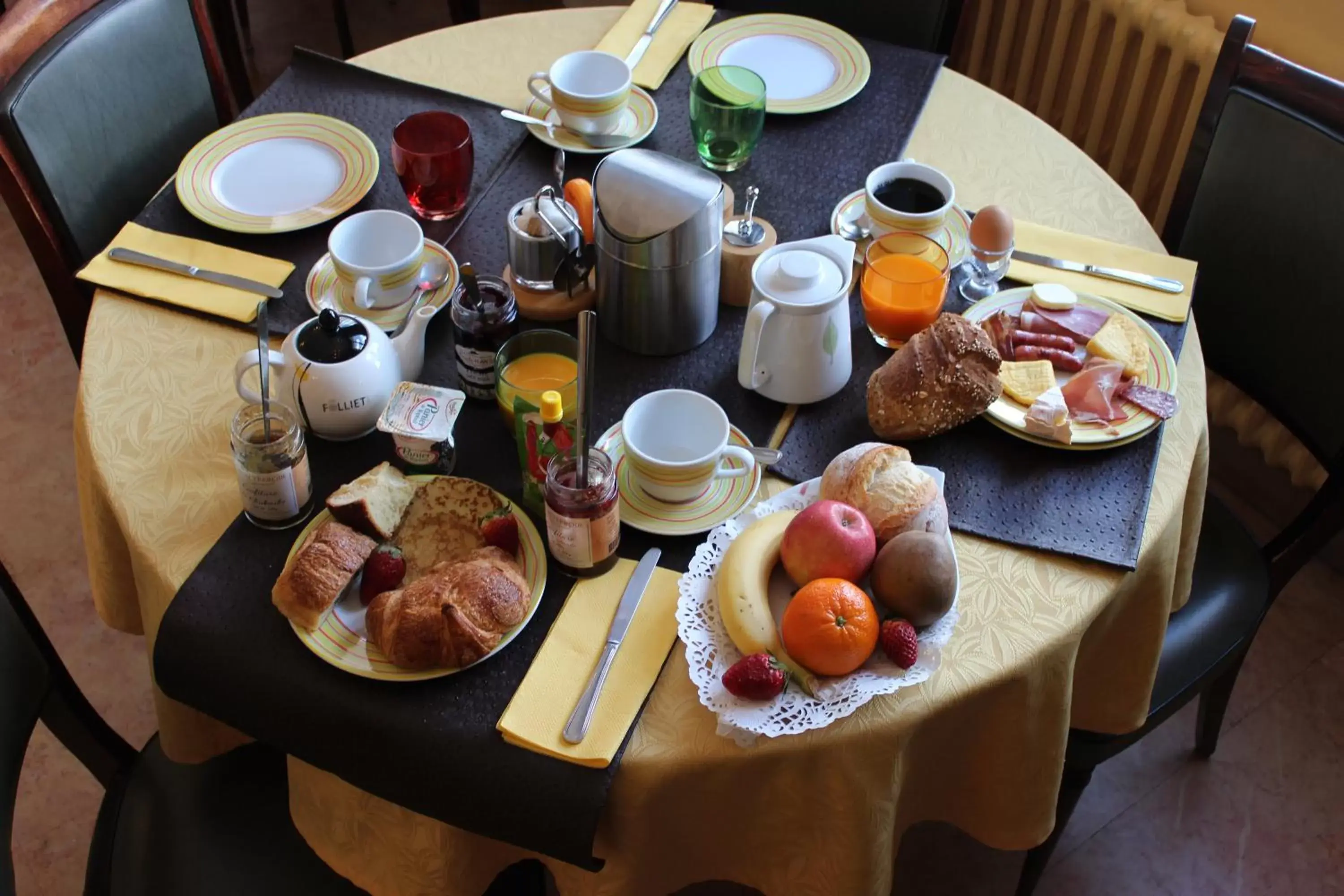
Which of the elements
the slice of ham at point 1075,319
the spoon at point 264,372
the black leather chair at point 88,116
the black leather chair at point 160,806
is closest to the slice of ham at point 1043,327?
the slice of ham at point 1075,319

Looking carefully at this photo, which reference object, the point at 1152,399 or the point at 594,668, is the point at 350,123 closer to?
the point at 594,668

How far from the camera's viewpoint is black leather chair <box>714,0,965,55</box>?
1.92 metres

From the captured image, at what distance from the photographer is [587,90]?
1.62 meters

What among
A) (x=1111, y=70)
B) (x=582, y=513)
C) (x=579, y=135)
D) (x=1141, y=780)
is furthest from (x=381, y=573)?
(x=1111, y=70)

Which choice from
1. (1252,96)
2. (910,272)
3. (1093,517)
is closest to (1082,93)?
(1252,96)

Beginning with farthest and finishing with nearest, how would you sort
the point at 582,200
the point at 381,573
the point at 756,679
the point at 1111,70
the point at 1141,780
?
the point at 1111,70 < the point at 1141,780 < the point at 582,200 < the point at 381,573 < the point at 756,679

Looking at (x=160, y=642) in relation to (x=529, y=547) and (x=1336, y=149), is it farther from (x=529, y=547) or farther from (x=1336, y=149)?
(x=1336, y=149)

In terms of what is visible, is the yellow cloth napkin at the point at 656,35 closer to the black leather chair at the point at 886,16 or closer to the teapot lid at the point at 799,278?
the black leather chair at the point at 886,16

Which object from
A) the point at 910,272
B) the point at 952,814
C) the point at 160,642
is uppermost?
the point at 910,272

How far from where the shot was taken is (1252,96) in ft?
4.90

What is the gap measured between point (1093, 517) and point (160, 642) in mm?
879

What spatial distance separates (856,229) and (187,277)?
0.79 m

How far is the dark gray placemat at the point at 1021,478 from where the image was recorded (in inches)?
45.6

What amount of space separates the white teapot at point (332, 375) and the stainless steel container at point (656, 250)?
251 millimetres
